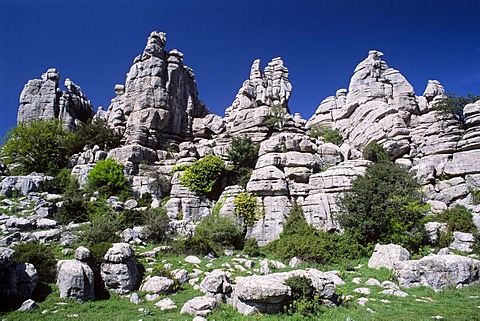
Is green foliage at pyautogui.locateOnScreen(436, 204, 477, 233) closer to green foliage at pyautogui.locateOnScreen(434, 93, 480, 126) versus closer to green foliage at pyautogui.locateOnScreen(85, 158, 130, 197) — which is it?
green foliage at pyautogui.locateOnScreen(434, 93, 480, 126)

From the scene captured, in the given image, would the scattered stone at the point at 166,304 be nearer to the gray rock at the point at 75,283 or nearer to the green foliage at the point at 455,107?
the gray rock at the point at 75,283

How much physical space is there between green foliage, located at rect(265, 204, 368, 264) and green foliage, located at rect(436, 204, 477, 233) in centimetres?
619

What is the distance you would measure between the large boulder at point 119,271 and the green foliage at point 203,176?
12.9m

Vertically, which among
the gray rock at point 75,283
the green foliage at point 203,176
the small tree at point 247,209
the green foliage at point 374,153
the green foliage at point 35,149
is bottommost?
the gray rock at point 75,283

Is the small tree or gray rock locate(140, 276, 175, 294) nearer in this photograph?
gray rock locate(140, 276, 175, 294)

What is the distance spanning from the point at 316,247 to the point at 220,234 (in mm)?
6156

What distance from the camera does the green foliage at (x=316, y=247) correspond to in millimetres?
16500

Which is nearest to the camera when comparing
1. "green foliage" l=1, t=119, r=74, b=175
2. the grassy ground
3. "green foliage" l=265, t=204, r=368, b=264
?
the grassy ground

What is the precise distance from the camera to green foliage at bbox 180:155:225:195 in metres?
25.1

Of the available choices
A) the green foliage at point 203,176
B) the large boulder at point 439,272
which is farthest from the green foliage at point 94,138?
the large boulder at point 439,272

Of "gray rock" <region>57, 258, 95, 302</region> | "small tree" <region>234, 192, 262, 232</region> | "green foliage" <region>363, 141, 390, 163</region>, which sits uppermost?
"green foliage" <region>363, 141, 390, 163</region>

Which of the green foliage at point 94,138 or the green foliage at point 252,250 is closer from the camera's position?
the green foliage at point 252,250

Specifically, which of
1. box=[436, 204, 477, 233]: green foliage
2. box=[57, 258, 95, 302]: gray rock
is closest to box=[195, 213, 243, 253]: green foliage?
box=[57, 258, 95, 302]: gray rock

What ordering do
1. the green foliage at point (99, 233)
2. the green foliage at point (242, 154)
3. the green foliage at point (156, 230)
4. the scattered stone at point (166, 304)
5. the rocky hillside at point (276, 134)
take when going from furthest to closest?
the green foliage at point (242, 154) → the rocky hillside at point (276, 134) → the green foliage at point (156, 230) → the green foliage at point (99, 233) → the scattered stone at point (166, 304)
